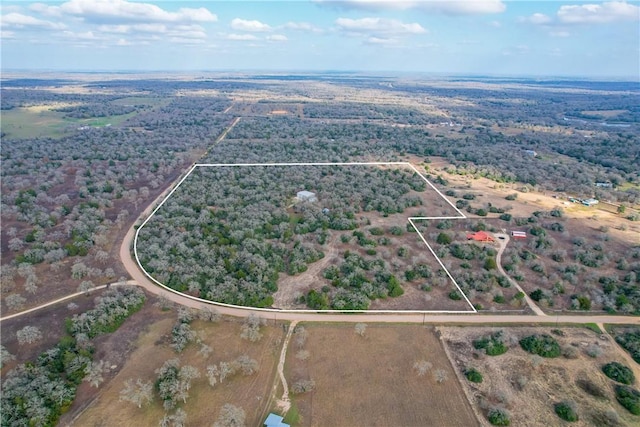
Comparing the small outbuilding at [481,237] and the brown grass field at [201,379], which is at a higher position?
the small outbuilding at [481,237]

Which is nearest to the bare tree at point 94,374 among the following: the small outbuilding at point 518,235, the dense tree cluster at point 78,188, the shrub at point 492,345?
the dense tree cluster at point 78,188

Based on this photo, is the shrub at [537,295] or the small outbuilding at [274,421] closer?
the small outbuilding at [274,421]

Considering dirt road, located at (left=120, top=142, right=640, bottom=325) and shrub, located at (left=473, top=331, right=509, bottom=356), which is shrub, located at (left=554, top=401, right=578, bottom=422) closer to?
shrub, located at (left=473, top=331, right=509, bottom=356)

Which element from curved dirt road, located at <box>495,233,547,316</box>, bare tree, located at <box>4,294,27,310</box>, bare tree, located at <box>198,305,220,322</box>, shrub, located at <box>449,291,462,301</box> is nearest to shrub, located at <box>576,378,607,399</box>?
curved dirt road, located at <box>495,233,547,316</box>

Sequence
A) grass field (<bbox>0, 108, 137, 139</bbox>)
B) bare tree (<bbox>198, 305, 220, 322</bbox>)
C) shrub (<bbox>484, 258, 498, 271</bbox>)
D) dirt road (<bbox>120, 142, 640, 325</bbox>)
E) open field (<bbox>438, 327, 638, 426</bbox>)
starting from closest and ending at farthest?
open field (<bbox>438, 327, 638, 426</bbox>) → bare tree (<bbox>198, 305, 220, 322</bbox>) → dirt road (<bbox>120, 142, 640, 325</bbox>) → shrub (<bbox>484, 258, 498, 271</bbox>) → grass field (<bbox>0, 108, 137, 139</bbox>)

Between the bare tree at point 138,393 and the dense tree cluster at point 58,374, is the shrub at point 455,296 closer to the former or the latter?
the bare tree at point 138,393

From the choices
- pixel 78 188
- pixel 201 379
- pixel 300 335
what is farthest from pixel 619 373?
pixel 78 188
